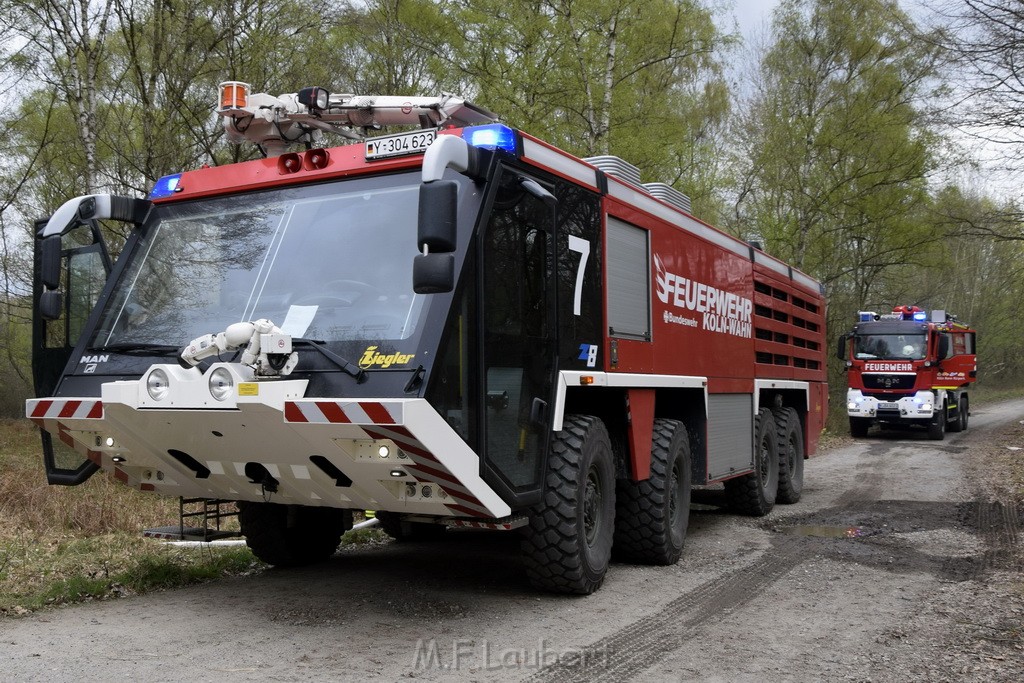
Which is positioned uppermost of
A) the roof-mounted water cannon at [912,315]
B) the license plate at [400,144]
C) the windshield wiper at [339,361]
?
the roof-mounted water cannon at [912,315]

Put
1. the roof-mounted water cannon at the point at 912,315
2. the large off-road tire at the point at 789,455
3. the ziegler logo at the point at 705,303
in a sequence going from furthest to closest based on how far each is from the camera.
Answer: the roof-mounted water cannon at the point at 912,315, the large off-road tire at the point at 789,455, the ziegler logo at the point at 705,303

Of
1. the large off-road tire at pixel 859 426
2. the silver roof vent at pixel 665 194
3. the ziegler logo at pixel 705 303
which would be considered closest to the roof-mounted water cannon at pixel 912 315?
the large off-road tire at pixel 859 426

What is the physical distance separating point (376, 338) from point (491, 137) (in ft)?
4.46

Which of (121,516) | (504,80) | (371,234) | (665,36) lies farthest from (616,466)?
(665,36)

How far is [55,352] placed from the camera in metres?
5.95

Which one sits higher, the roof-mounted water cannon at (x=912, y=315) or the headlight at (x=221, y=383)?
the roof-mounted water cannon at (x=912, y=315)

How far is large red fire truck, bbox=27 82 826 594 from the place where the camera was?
474 cm

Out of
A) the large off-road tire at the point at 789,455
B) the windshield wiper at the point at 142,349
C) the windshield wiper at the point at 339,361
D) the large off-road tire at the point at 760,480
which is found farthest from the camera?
the large off-road tire at the point at 789,455

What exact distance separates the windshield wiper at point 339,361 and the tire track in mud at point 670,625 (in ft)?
5.60

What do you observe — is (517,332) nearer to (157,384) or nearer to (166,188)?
(157,384)

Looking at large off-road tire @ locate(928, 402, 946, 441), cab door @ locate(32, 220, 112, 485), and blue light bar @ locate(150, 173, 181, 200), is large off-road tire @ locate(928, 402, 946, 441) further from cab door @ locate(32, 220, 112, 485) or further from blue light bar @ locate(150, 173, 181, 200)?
cab door @ locate(32, 220, 112, 485)

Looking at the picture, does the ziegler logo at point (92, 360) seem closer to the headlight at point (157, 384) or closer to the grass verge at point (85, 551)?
the headlight at point (157, 384)

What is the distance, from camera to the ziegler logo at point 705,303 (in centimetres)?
763

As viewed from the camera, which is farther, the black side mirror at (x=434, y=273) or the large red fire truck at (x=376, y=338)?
the large red fire truck at (x=376, y=338)
